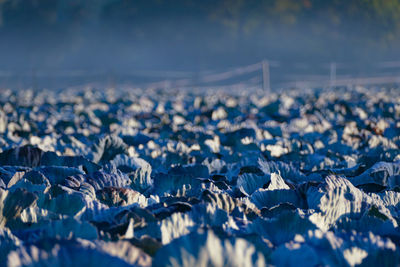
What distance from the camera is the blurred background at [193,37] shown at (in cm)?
5844

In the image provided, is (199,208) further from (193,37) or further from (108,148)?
(193,37)

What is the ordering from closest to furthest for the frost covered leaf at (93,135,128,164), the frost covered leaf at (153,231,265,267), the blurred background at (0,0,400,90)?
1. the frost covered leaf at (153,231,265,267)
2. the frost covered leaf at (93,135,128,164)
3. the blurred background at (0,0,400,90)

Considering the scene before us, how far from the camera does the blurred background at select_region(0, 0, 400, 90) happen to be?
5844cm

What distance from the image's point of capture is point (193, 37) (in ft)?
220

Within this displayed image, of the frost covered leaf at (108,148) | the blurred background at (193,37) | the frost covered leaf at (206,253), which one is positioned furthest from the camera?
the blurred background at (193,37)

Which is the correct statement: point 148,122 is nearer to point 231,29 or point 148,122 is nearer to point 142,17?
point 231,29

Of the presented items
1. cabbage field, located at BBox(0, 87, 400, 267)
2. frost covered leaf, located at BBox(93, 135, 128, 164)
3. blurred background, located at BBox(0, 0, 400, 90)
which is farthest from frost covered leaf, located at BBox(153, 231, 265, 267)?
blurred background, located at BBox(0, 0, 400, 90)

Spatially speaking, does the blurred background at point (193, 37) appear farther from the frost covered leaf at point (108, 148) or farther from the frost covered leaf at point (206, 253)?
the frost covered leaf at point (206, 253)

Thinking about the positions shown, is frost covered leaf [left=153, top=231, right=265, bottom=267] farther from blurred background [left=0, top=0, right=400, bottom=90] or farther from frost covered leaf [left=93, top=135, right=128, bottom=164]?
blurred background [left=0, top=0, right=400, bottom=90]

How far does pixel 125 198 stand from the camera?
1.70m

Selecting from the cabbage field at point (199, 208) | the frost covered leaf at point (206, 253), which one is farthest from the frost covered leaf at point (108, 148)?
the frost covered leaf at point (206, 253)

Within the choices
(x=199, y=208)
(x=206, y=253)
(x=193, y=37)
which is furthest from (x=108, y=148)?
(x=193, y=37)

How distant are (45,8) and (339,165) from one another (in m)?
72.8

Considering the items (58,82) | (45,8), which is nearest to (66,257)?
(58,82)
